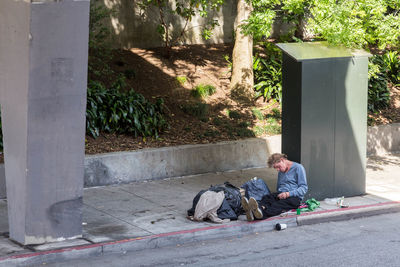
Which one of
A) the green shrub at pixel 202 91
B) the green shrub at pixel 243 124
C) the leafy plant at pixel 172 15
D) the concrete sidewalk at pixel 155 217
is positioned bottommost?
the concrete sidewalk at pixel 155 217

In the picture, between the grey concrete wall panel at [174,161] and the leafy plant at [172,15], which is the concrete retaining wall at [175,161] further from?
the leafy plant at [172,15]

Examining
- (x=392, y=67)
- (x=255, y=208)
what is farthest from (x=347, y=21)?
(x=392, y=67)

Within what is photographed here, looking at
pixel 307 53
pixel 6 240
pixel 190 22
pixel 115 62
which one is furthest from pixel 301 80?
pixel 190 22

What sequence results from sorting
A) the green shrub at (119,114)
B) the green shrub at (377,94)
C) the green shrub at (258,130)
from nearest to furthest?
the green shrub at (119,114) → the green shrub at (258,130) → the green shrub at (377,94)

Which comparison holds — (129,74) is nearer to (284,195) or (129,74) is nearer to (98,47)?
(98,47)

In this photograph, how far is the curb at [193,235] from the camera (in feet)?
27.2

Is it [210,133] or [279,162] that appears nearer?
[279,162]

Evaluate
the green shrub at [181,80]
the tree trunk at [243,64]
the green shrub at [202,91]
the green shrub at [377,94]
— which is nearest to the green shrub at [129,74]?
the green shrub at [181,80]

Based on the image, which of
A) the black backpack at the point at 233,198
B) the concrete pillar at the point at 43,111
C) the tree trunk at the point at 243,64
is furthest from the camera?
the tree trunk at the point at 243,64

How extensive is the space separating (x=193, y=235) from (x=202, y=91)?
23.0ft

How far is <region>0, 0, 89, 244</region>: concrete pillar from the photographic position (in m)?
8.09

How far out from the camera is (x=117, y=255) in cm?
867

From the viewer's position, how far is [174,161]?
42.5ft

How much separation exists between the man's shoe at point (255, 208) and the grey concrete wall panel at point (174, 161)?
10.7ft
